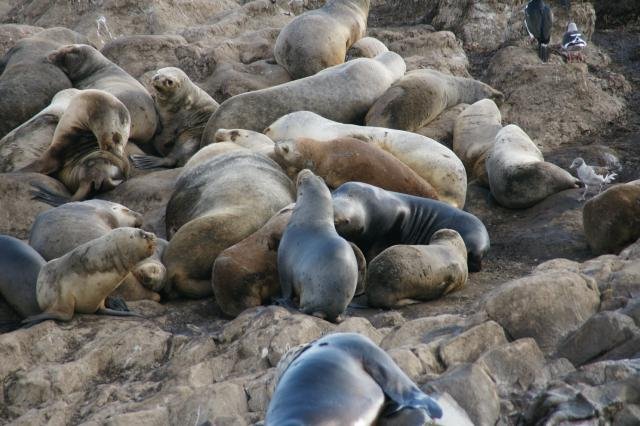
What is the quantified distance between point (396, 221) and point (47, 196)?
2967 mm

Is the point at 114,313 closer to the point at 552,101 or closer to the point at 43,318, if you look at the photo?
the point at 43,318

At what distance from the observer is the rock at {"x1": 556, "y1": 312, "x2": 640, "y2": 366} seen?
4.42m

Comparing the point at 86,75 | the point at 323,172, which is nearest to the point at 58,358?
the point at 323,172

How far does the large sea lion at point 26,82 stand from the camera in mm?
10312

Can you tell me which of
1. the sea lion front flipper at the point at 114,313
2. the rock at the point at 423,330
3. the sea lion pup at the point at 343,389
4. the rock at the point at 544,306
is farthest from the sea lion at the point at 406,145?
the sea lion pup at the point at 343,389

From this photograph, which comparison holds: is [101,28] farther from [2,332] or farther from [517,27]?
[2,332]

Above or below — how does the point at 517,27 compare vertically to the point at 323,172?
below

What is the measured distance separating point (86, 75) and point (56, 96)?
0.77 m

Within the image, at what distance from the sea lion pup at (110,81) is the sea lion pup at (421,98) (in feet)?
7.04

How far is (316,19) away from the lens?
38.9 feet

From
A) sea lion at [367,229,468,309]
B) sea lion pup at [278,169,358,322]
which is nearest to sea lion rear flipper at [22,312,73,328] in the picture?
sea lion pup at [278,169,358,322]

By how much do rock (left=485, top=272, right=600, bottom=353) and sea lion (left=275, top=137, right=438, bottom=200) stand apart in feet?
10.1

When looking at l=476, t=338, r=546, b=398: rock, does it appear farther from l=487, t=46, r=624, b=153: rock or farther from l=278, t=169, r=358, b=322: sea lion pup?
l=487, t=46, r=624, b=153: rock

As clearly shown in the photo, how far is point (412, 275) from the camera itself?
21.0 feet
